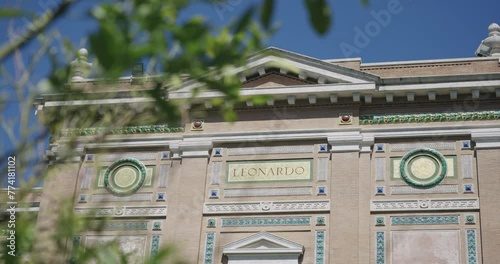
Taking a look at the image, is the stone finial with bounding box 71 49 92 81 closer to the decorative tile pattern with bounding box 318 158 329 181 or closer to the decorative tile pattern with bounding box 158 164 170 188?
the decorative tile pattern with bounding box 318 158 329 181

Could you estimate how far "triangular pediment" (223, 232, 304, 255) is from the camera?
62.9 ft

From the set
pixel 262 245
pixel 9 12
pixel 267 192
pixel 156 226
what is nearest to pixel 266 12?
pixel 9 12

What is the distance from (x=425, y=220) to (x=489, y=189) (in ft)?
5.08

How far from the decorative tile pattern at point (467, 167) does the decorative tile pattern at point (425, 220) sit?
997 millimetres

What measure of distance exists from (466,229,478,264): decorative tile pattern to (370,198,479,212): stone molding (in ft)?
1.84

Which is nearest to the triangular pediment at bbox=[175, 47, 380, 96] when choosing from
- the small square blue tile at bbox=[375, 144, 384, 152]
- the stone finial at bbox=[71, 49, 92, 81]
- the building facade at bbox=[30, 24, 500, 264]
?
the building facade at bbox=[30, 24, 500, 264]

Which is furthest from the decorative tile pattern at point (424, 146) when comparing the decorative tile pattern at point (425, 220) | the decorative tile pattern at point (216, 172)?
the decorative tile pattern at point (216, 172)

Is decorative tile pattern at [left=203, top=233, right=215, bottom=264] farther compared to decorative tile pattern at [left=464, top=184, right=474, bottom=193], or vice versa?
decorative tile pattern at [left=203, top=233, right=215, bottom=264]

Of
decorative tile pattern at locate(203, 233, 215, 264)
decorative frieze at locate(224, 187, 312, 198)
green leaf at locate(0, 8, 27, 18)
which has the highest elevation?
decorative frieze at locate(224, 187, 312, 198)

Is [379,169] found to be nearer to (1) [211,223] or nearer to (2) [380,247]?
(2) [380,247]

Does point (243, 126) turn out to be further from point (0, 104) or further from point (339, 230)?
point (0, 104)

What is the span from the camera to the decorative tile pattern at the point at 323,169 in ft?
65.0

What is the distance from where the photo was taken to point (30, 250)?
4801mm

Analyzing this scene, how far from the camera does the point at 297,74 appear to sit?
20.1 meters
